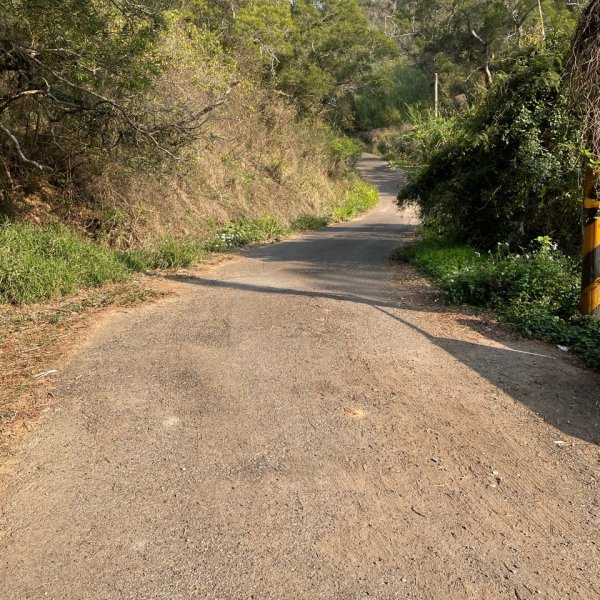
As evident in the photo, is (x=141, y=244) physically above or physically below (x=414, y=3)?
below

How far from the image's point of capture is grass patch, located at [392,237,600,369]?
245 inches

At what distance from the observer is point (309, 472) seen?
11.3ft

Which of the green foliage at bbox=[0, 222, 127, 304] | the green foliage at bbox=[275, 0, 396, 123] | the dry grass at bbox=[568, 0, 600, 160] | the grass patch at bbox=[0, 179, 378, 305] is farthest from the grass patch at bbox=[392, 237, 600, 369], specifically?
the green foliage at bbox=[275, 0, 396, 123]

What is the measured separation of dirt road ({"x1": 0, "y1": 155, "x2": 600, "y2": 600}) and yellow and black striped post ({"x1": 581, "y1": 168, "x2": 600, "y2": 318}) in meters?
1.19

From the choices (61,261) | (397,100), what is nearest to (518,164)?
(61,261)

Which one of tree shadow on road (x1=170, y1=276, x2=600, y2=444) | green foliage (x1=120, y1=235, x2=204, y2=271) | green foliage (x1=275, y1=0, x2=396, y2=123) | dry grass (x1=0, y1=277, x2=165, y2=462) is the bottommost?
tree shadow on road (x1=170, y1=276, x2=600, y2=444)

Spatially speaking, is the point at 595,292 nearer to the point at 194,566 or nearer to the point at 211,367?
the point at 211,367

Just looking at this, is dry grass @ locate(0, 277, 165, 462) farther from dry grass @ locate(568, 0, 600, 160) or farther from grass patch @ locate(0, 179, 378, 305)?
dry grass @ locate(568, 0, 600, 160)

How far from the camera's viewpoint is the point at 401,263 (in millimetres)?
11930

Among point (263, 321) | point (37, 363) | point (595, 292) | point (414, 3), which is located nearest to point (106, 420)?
point (37, 363)

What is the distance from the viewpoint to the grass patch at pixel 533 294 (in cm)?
623

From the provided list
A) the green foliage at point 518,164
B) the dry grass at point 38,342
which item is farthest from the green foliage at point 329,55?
the dry grass at point 38,342

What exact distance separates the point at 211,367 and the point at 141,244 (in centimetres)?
768

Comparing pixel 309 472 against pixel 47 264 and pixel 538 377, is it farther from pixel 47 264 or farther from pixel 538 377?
pixel 47 264
